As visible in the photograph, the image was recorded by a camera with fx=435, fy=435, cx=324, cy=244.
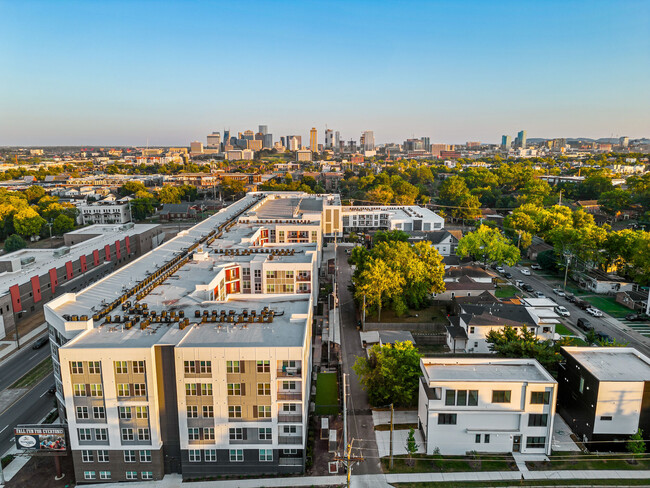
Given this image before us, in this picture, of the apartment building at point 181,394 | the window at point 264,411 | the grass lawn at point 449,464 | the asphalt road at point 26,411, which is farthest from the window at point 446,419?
the asphalt road at point 26,411

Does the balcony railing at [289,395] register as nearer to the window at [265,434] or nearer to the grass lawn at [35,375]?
the window at [265,434]

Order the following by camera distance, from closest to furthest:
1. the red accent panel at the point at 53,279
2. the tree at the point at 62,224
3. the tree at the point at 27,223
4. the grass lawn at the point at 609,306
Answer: the grass lawn at the point at 609,306
the red accent panel at the point at 53,279
the tree at the point at 27,223
the tree at the point at 62,224

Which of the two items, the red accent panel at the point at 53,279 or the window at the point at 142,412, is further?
the red accent panel at the point at 53,279

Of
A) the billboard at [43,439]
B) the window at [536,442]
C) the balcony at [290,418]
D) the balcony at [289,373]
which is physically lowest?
the window at [536,442]

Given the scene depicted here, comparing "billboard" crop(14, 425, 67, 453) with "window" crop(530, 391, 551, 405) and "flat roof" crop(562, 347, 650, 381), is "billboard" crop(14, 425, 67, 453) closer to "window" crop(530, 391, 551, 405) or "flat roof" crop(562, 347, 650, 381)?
"window" crop(530, 391, 551, 405)

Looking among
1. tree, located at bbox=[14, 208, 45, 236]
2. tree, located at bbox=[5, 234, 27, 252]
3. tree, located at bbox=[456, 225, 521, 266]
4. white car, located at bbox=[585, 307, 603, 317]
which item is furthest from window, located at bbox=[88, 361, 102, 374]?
tree, located at bbox=[14, 208, 45, 236]

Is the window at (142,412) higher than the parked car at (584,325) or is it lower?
higher

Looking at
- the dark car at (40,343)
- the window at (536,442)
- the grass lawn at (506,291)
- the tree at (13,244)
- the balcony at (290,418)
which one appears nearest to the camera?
the balcony at (290,418)

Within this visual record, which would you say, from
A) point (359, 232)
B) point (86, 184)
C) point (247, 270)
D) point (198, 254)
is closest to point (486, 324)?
point (247, 270)
